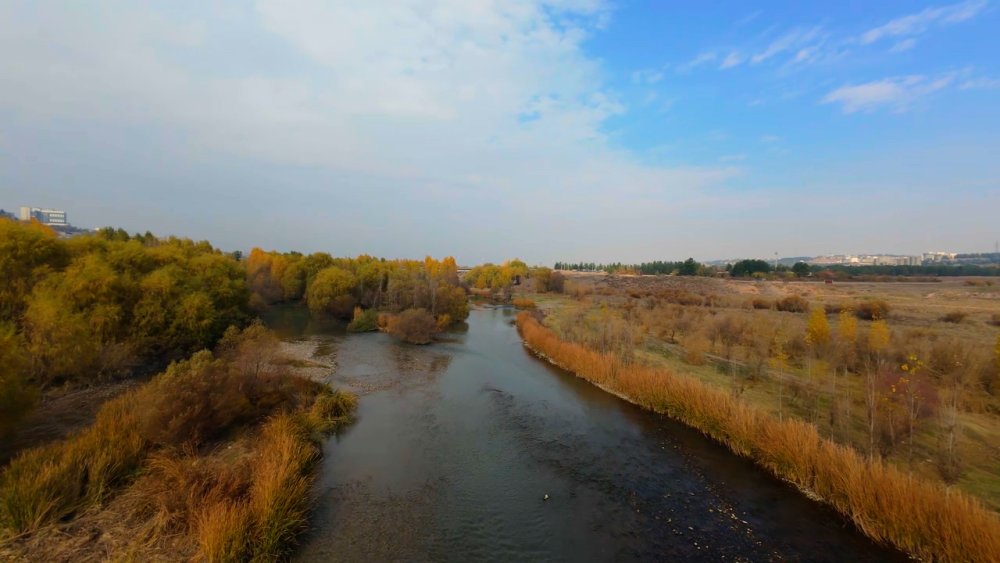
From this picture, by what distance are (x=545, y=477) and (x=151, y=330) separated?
73.7 ft

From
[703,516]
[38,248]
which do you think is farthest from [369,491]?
[38,248]

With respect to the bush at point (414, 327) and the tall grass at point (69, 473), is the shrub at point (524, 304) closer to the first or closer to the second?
the bush at point (414, 327)

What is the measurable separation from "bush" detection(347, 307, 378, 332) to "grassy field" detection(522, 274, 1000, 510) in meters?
19.1

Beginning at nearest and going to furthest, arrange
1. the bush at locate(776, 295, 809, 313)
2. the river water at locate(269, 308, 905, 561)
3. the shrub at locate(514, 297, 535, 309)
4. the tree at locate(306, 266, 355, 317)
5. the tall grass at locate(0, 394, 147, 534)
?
1. the tall grass at locate(0, 394, 147, 534)
2. the river water at locate(269, 308, 905, 561)
3. the bush at locate(776, 295, 809, 313)
4. the tree at locate(306, 266, 355, 317)
5. the shrub at locate(514, 297, 535, 309)

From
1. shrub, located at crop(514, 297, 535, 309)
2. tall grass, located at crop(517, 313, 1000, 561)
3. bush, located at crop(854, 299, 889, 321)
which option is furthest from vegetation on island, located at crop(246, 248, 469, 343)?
bush, located at crop(854, 299, 889, 321)

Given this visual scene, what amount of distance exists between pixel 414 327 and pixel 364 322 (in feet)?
25.0

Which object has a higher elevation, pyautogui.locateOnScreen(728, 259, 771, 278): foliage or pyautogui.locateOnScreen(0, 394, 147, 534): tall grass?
pyautogui.locateOnScreen(728, 259, 771, 278): foliage

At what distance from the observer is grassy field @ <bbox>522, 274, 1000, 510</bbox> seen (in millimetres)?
12578

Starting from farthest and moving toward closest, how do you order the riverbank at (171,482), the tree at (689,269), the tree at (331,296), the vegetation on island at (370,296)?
the tree at (689,269), the tree at (331,296), the vegetation on island at (370,296), the riverbank at (171,482)

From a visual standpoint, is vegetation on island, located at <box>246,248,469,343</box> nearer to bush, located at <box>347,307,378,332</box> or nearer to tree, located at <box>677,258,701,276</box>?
bush, located at <box>347,307,378,332</box>

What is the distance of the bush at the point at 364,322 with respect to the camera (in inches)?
1625

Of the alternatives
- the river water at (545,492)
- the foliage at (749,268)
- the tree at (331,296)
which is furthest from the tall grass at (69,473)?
the foliage at (749,268)

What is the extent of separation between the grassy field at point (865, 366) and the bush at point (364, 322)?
19076 millimetres

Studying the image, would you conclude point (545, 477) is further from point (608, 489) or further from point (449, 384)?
point (449, 384)
